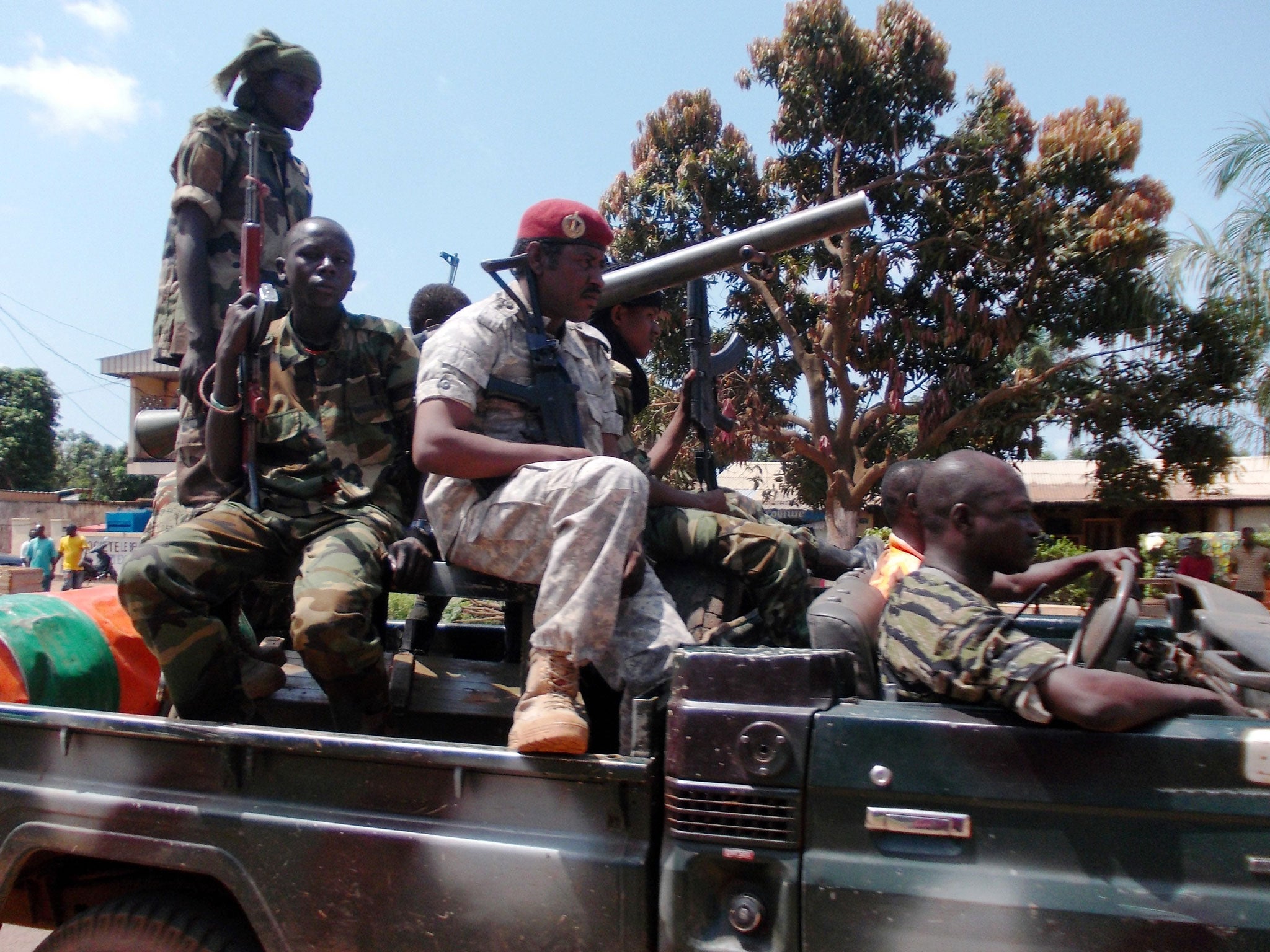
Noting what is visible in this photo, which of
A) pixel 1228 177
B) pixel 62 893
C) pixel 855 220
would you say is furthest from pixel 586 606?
pixel 1228 177

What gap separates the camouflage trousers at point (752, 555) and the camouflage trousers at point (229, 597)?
2.77ft

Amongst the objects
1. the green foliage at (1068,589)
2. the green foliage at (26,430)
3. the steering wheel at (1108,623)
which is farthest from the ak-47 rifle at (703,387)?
the green foliage at (26,430)

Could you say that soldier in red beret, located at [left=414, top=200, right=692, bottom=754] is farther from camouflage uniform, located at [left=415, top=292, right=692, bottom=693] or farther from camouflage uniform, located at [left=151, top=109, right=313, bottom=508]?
camouflage uniform, located at [left=151, top=109, right=313, bottom=508]

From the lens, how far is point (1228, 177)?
471 inches

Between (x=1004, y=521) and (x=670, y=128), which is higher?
(x=670, y=128)

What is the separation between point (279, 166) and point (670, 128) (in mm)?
10647

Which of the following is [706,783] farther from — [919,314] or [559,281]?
[919,314]

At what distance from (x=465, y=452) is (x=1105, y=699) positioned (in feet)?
5.04

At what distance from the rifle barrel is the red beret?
0.73 m

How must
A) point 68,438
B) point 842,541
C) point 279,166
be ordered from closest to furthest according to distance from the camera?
point 279,166 → point 842,541 → point 68,438

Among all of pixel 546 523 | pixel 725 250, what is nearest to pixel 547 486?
pixel 546 523

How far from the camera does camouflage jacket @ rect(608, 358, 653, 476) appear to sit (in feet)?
11.0

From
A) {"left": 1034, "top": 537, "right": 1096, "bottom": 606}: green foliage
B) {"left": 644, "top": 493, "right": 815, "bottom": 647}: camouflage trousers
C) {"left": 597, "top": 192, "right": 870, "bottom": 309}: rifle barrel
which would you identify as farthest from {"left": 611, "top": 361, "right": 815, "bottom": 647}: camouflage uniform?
{"left": 1034, "top": 537, "right": 1096, "bottom": 606}: green foliage

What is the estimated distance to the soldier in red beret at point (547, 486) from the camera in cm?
225
